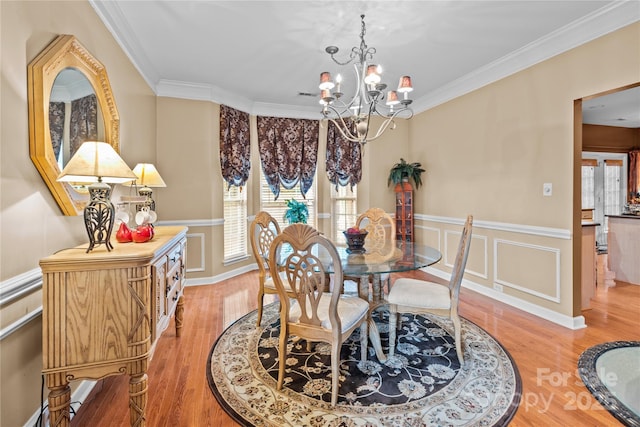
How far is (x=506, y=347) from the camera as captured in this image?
8.64 feet

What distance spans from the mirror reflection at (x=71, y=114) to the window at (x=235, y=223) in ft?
8.51

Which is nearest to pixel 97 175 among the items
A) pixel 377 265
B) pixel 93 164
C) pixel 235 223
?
pixel 93 164

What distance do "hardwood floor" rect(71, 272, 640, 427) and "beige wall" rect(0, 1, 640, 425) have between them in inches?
15.7

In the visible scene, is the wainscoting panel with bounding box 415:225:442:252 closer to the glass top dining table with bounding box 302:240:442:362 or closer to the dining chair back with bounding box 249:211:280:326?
the glass top dining table with bounding box 302:240:442:362

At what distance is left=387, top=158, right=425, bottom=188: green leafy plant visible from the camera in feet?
16.8

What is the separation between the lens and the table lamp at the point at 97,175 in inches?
61.9

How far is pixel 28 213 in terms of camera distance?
5.17 feet

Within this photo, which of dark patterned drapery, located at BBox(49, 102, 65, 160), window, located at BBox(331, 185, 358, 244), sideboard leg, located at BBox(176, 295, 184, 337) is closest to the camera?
dark patterned drapery, located at BBox(49, 102, 65, 160)

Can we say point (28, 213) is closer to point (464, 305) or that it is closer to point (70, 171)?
point (70, 171)

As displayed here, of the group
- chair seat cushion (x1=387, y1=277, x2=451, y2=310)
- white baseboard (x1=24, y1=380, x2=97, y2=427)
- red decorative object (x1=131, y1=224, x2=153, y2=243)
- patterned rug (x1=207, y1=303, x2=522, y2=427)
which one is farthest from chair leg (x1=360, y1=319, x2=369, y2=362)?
white baseboard (x1=24, y1=380, x2=97, y2=427)

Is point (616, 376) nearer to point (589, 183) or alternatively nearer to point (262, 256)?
point (262, 256)

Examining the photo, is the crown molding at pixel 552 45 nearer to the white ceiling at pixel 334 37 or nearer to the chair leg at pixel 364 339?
the white ceiling at pixel 334 37

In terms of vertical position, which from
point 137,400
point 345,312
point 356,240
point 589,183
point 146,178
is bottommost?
point 137,400

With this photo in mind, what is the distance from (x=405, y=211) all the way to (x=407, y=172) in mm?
683
